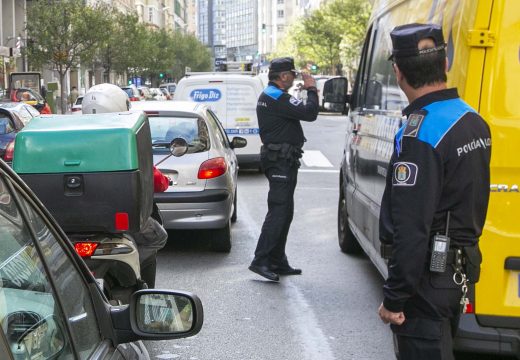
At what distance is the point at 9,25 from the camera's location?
4700 cm

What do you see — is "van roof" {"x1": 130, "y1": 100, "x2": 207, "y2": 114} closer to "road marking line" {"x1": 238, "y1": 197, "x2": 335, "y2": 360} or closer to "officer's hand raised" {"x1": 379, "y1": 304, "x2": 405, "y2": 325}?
"road marking line" {"x1": 238, "y1": 197, "x2": 335, "y2": 360}

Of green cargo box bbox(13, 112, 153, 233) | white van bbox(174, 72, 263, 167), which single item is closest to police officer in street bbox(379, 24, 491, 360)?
green cargo box bbox(13, 112, 153, 233)

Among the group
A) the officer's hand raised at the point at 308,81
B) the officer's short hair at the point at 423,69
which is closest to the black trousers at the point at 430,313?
the officer's short hair at the point at 423,69

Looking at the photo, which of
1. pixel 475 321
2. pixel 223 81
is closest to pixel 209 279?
pixel 475 321

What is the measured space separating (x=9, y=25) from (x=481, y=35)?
46172 mm

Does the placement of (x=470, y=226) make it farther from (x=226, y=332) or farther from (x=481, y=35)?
(x=226, y=332)

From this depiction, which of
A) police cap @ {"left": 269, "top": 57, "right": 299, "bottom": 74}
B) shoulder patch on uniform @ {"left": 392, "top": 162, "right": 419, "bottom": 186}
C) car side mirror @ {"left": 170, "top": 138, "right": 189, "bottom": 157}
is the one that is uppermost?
police cap @ {"left": 269, "top": 57, "right": 299, "bottom": 74}

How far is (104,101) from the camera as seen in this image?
595cm

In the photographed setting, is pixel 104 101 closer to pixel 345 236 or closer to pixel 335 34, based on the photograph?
pixel 345 236

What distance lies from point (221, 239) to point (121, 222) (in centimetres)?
391

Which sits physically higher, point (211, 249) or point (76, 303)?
point (76, 303)

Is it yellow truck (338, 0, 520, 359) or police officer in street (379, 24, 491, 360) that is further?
yellow truck (338, 0, 520, 359)

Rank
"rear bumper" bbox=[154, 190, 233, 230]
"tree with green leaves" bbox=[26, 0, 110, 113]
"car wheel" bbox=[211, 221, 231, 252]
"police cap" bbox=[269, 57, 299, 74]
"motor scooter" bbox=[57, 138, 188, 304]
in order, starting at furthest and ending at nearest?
"tree with green leaves" bbox=[26, 0, 110, 113] → "car wheel" bbox=[211, 221, 231, 252] → "rear bumper" bbox=[154, 190, 233, 230] → "police cap" bbox=[269, 57, 299, 74] → "motor scooter" bbox=[57, 138, 188, 304]

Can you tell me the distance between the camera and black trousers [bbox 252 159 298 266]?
7188 millimetres
